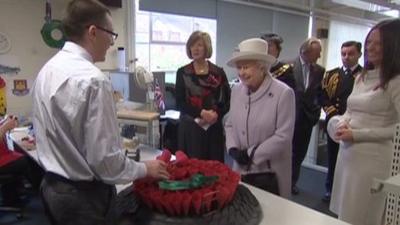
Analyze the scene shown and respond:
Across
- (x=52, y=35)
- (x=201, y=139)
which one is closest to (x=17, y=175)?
(x=52, y=35)

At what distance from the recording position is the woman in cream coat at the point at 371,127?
168 centimetres

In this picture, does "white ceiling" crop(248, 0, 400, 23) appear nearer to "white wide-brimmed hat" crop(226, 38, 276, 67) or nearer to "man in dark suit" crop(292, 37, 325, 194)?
"man in dark suit" crop(292, 37, 325, 194)

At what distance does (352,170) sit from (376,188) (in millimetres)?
888

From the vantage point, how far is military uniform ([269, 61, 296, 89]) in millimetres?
3070

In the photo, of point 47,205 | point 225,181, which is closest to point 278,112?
point 225,181

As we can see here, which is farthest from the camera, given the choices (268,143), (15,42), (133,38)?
(133,38)

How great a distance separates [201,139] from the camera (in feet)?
8.80

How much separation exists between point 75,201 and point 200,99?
5.34 ft

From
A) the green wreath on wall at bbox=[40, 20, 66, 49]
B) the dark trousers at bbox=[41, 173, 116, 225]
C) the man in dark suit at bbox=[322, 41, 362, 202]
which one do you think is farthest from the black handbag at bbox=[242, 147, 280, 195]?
the green wreath on wall at bbox=[40, 20, 66, 49]

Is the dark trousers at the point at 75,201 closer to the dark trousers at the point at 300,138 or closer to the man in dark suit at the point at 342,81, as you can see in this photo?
the man in dark suit at the point at 342,81

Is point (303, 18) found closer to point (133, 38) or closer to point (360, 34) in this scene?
point (360, 34)

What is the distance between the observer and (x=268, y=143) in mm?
1826

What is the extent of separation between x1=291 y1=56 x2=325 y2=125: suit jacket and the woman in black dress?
99 centimetres

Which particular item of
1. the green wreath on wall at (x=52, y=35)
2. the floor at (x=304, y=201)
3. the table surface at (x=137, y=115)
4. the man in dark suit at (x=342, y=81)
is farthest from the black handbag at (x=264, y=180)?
the green wreath on wall at (x=52, y=35)
